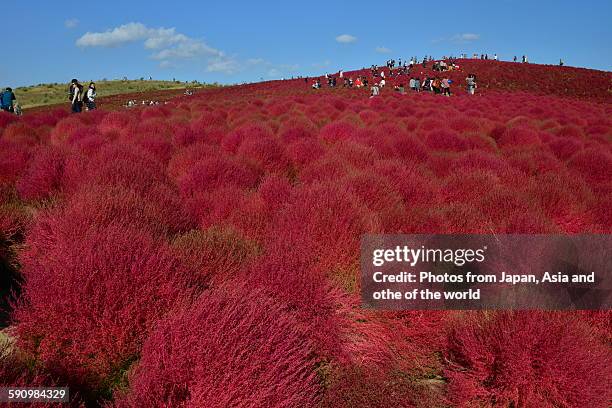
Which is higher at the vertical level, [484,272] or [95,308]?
[95,308]

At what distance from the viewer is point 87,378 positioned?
2.20 m

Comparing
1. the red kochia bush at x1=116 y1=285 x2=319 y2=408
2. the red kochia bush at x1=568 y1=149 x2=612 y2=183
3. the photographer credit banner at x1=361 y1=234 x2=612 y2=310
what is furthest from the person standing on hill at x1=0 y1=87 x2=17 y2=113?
the red kochia bush at x1=568 y1=149 x2=612 y2=183

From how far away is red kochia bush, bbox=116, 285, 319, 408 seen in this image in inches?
68.6

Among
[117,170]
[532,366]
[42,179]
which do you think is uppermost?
[117,170]

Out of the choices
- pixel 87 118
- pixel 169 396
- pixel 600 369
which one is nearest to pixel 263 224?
pixel 169 396

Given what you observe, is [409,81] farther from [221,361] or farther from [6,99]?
[221,361]

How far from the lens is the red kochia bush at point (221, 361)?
5.71 feet

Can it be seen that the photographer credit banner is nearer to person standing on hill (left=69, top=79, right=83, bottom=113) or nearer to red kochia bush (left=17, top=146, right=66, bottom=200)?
red kochia bush (left=17, top=146, right=66, bottom=200)

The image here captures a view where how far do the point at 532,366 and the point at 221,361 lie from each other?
5.95ft

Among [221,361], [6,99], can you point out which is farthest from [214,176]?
[6,99]

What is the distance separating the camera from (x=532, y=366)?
237 cm

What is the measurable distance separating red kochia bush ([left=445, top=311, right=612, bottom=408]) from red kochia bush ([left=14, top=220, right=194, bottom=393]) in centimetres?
185

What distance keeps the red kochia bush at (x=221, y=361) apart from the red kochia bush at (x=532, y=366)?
110cm

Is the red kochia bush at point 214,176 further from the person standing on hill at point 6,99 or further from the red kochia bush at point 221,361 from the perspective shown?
the person standing on hill at point 6,99
